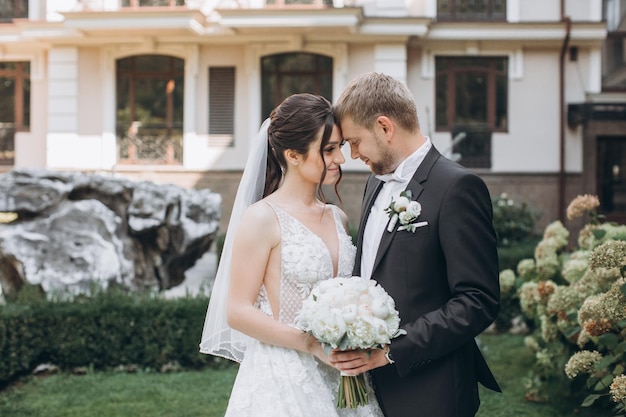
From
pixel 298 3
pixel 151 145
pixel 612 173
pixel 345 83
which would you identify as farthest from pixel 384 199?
pixel 612 173

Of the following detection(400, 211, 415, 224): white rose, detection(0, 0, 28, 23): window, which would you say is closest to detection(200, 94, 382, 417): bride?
detection(400, 211, 415, 224): white rose

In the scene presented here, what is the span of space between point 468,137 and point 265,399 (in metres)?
17.3

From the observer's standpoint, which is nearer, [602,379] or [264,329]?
[264,329]

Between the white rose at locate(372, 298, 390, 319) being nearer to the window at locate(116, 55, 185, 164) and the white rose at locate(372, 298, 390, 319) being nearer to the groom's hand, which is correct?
the groom's hand

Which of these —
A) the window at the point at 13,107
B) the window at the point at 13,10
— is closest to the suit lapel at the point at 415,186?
the window at the point at 13,107

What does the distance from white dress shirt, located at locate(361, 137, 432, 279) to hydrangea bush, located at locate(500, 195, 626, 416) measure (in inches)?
47.5

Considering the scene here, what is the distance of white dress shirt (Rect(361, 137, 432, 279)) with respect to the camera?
330cm

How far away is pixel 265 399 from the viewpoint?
335 cm

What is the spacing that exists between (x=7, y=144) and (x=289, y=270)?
19.6m

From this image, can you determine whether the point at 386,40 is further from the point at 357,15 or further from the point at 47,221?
the point at 47,221

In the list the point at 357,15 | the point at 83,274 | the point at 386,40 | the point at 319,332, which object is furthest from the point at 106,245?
the point at 386,40

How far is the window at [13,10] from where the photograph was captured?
69.5 ft

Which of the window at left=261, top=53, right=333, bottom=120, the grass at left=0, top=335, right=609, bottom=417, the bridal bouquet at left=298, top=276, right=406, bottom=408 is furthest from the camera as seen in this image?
the window at left=261, top=53, right=333, bottom=120

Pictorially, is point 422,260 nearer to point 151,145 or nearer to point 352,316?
point 352,316
